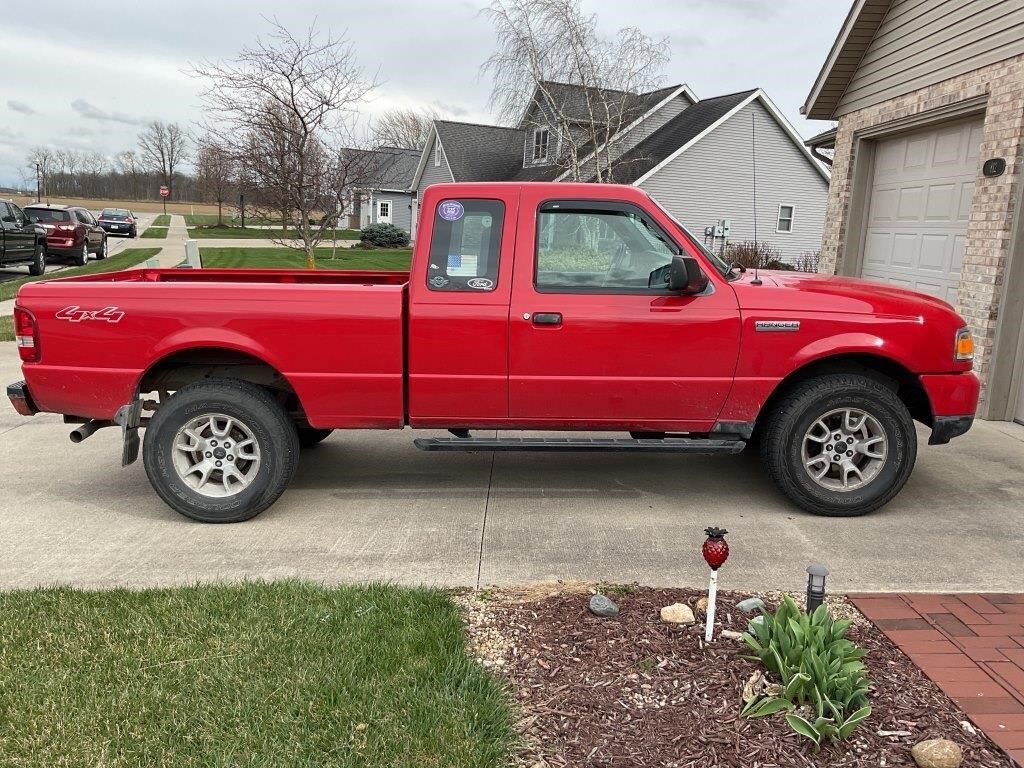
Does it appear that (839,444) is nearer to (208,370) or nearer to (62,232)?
(208,370)

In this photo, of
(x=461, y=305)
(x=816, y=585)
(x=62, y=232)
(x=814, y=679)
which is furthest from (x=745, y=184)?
(x=814, y=679)

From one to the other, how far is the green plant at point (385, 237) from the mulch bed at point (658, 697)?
3676 cm

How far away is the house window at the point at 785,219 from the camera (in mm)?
29366

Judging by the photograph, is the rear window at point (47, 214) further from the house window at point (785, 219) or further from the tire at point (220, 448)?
the house window at point (785, 219)

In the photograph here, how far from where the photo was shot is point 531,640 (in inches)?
131

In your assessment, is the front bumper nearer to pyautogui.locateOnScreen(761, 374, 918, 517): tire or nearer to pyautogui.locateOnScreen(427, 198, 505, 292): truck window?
pyautogui.locateOnScreen(427, 198, 505, 292): truck window

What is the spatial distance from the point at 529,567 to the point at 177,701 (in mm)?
1799

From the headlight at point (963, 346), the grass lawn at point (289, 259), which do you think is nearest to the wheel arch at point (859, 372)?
the headlight at point (963, 346)

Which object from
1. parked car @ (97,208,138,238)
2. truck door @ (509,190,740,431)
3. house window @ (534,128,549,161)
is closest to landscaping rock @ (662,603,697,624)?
truck door @ (509,190,740,431)

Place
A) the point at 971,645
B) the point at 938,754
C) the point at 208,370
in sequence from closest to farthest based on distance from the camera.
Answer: the point at 938,754, the point at 971,645, the point at 208,370

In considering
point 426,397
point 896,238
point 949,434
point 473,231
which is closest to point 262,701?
point 426,397

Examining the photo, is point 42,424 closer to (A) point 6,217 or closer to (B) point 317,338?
(B) point 317,338

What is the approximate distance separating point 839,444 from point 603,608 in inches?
85.5

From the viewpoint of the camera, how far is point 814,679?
2779 mm
